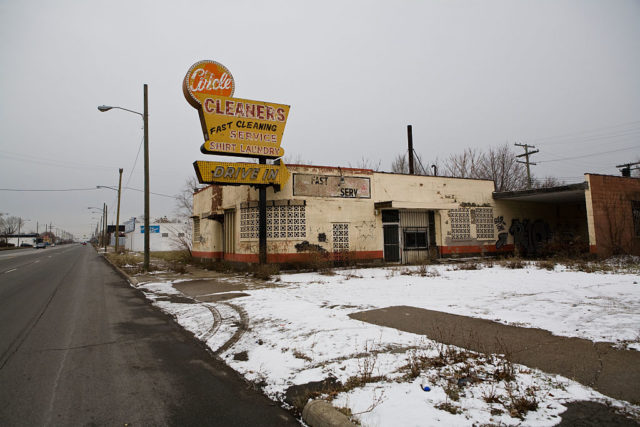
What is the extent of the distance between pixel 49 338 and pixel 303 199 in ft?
38.4

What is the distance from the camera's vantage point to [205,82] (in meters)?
14.6

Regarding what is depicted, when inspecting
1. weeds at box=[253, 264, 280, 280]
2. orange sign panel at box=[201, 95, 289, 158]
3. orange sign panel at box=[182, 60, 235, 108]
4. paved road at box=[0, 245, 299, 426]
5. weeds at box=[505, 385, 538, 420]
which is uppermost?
orange sign panel at box=[182, 60, 235, 108]

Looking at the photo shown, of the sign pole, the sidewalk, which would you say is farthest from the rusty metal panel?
the sidewalk

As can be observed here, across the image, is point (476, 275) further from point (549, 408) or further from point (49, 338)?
point (49, 338)

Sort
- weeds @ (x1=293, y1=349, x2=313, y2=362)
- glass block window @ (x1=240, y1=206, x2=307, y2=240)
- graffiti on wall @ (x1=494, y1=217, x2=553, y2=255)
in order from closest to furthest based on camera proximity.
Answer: weeds @ (x1=293, y1=349, x2=313, y2=362)
glass block window @ (x1=240, y1=206, x2=307, y2=240)
graffiti on wall @ (x1=494, y1=217, x2=553, y2=255)

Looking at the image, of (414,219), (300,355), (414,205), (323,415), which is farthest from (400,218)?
(323,415)

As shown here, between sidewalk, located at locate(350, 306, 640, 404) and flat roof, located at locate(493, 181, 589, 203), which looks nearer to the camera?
sidewalk, located at locate(350, 306, 640, 404)

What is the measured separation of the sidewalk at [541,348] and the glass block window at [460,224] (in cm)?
1507

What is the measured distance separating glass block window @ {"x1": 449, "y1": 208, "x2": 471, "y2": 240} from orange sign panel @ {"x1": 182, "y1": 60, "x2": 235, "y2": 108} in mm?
14284

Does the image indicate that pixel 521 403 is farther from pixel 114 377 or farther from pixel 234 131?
pixel 234 131

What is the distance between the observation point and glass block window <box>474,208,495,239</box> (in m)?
21.6

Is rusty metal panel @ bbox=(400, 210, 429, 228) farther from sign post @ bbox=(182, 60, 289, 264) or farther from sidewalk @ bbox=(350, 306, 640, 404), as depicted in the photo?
sidewalk @ bbox=(350, 306, 640, 404)

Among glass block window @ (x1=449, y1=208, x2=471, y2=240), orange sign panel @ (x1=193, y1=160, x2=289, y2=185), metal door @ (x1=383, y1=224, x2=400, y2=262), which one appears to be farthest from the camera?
glass block window @ (x1=449, y1=208, x2=471, y2=240)

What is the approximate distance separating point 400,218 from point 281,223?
7.09 meters
